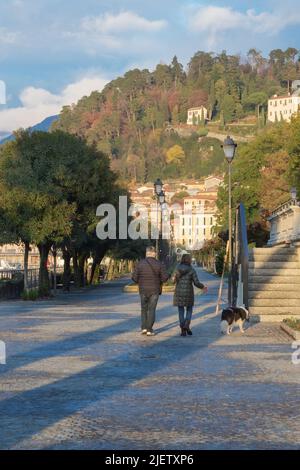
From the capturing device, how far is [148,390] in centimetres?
902

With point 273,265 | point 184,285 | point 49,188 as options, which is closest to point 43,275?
point 49,188

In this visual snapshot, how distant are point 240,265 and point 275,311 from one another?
6.76ft

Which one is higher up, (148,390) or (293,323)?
(293,323)

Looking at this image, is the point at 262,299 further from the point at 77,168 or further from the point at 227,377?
the point at 77,168

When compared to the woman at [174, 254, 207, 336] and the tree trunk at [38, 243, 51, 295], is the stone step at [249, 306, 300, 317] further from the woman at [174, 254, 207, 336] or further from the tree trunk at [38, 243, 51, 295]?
the tree trunk at [38, 243, 51, 295]

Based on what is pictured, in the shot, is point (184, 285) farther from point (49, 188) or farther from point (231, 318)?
point (49, 188)

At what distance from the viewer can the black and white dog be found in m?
15.2

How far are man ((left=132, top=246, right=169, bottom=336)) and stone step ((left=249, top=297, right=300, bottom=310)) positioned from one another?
3651 mm

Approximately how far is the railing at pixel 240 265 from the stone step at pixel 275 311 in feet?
0.99

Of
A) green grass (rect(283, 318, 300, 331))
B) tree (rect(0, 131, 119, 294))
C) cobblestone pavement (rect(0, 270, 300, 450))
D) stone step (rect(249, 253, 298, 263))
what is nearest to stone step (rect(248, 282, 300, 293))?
stone step (rect(249, 253, 298, 263))

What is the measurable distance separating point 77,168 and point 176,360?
23600 mm

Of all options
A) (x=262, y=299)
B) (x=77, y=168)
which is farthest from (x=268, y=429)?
(x=77, y=168)

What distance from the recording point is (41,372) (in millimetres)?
10398
